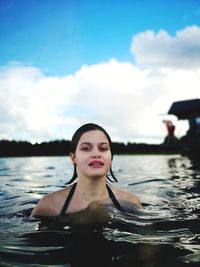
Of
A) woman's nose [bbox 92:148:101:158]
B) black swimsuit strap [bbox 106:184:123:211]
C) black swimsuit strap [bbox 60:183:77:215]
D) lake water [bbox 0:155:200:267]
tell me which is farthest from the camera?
black swimsuit strap [bbox 106:184:123:211]

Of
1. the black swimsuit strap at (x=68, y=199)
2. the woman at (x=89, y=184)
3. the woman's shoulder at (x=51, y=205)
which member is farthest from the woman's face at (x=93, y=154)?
the woman's shoulder at (x=51, y=205)

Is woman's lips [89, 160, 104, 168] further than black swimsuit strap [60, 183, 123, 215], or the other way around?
black swimsuit strap [60, 183, 123, 215]

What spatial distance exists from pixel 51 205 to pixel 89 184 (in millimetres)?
613

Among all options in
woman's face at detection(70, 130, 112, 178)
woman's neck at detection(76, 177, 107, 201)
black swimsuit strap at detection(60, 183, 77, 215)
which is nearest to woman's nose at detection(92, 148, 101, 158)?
woman's face at detection(70, 130, 112, 178)

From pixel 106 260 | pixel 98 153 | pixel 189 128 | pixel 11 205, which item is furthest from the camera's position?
pixel 189 128

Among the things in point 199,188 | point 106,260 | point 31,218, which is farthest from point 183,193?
point 106,260

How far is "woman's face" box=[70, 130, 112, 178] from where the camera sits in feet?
A: 13.0

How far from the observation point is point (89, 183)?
4297 millimetres

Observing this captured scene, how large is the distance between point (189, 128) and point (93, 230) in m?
25.0

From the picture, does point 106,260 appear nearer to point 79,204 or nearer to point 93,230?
point 93,230

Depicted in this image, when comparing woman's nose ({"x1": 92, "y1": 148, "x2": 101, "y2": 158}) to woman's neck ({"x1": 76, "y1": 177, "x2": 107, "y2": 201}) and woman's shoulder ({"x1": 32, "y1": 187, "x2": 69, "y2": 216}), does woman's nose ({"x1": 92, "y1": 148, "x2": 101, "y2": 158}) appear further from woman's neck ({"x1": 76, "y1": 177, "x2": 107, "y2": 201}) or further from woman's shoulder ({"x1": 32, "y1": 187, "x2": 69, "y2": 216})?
woman's shoulder ({"x1": 32, "y1": 187, "x2": 69, "y2": 216})

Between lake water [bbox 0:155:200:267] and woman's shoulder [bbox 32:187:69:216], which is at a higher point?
woman's shoulder [bbox 32:187:69:216]

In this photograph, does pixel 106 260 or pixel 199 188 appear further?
pixel 199 188

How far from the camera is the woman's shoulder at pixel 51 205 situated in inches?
168
